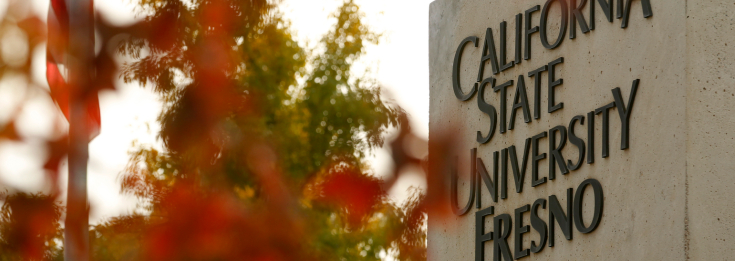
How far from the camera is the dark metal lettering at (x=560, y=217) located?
3332mm

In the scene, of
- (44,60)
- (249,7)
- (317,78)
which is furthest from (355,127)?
(44,60)

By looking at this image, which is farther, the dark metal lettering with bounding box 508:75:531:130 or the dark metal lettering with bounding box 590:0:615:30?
the dark metal lettering with bounding box 508:75:531:130

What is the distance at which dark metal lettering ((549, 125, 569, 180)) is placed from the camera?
3.40 meters

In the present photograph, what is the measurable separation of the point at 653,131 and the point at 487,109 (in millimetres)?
980

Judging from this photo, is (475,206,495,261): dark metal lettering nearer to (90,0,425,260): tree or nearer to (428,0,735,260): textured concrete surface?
(428,0,735,260): textured concrete surface

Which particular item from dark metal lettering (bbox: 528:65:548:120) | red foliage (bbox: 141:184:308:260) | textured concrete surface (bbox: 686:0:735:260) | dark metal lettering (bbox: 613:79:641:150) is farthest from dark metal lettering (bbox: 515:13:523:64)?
red foliage (bbox: 141:184:308:260)

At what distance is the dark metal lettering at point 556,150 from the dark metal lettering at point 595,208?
0.12 metres

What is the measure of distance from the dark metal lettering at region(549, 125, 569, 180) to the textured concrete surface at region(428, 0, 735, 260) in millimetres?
24

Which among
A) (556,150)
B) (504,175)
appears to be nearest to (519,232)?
(504,175)

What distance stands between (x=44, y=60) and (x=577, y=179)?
5.64 feet

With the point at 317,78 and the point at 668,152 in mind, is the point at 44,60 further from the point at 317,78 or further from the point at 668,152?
the point at 317,78

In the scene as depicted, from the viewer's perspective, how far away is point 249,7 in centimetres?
331

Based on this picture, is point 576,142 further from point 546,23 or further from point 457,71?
point 457,71

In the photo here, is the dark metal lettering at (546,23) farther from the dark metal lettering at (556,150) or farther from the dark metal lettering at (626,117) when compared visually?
the dark metal lettering at (626,117)
